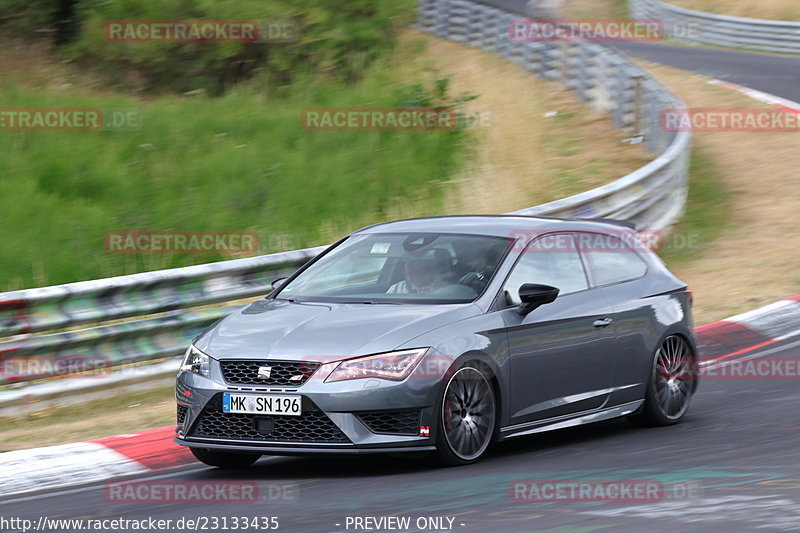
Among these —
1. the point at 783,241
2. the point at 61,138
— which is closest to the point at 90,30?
the point at 61,138

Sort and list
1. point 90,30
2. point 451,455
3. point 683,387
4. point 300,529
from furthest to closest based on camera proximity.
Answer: point 90,30 < point 683,387 < point 451,455 < point 300,529

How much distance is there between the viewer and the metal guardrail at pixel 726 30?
34812 mm

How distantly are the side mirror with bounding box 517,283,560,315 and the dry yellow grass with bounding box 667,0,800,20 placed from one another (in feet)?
109

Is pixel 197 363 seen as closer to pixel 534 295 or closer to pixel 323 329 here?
pixel 323 329

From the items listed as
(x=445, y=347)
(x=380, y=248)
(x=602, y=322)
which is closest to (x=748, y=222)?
(x=602, y=322)

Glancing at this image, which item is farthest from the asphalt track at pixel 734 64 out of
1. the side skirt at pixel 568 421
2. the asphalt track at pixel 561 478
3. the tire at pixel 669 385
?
the asphalt track at pixel 561 478

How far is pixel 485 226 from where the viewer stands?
8.50 m

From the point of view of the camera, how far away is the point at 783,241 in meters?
16.8

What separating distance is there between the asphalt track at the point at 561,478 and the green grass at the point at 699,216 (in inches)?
274

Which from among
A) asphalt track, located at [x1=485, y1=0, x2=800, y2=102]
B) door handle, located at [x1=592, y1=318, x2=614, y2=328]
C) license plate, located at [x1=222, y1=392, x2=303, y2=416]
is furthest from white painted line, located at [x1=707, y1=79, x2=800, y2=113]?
license plate, located at [x1=222, y1=392, x2=303, y2=416]

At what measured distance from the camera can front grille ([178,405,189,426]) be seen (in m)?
7.48

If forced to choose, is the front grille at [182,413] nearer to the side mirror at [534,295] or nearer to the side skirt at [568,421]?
the side skirt at [568,421]

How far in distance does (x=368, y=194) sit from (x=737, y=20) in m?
23.1

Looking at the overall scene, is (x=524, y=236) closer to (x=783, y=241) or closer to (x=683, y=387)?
(x=683, y=387)
